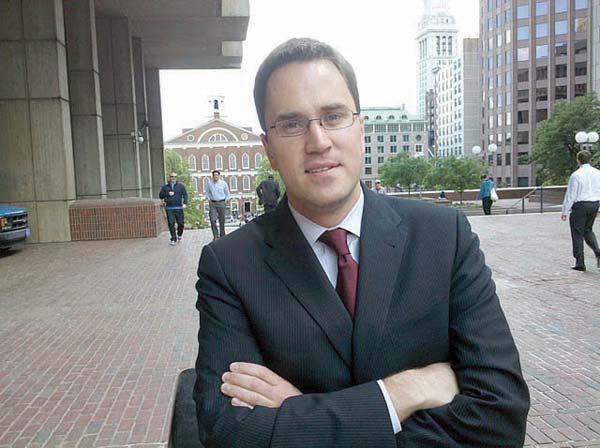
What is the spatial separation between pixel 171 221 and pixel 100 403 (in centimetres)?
1072

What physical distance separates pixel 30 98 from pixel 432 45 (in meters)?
178

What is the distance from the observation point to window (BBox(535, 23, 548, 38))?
88.7 m

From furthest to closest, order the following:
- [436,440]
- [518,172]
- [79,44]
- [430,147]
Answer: [430,147], [518,172], [79,44], [436,440]

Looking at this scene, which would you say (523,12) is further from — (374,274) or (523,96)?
(374,274)

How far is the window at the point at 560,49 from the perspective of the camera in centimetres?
8669

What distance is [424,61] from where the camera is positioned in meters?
181

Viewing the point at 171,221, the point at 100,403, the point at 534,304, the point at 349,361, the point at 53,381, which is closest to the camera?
the point at 349,361

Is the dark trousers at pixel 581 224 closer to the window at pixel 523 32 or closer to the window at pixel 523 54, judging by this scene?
the window at pixel 523 54

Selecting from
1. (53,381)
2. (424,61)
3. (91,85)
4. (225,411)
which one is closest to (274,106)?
(225,411)

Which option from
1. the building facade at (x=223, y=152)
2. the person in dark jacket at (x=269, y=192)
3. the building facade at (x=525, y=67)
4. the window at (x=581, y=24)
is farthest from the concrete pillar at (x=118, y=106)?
the building facade at (x=223, y=152)

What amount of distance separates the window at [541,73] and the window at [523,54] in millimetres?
2610

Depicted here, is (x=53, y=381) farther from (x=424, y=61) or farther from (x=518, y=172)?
(x=424, y=61)

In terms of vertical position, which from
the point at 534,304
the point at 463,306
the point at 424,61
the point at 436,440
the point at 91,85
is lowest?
the point at 534,304

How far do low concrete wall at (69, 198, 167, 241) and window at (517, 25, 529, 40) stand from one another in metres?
88.6
